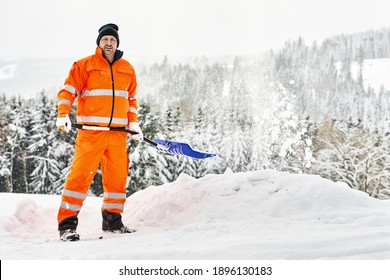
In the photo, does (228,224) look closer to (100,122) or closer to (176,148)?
(176,148)

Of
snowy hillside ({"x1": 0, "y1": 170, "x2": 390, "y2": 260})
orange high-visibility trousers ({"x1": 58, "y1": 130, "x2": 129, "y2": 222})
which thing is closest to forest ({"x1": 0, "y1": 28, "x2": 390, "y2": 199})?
snowy hillside ({"x1": 0, "y1": 170, "x2": 390, "y2": 260})

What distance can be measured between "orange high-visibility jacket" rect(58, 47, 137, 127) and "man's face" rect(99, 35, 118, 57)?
5 centimetres

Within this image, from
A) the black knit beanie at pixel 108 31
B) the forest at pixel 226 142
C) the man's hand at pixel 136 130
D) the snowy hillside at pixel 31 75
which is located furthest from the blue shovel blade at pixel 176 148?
the snowy hillside at pixel 31 75

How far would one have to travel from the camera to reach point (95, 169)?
4.23 meters

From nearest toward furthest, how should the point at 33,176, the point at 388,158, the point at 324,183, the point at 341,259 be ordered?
the point at 341,259 < the point at 324,183 < the point at 388,158 < the point at 33,176

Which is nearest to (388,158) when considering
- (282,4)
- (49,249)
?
(49,249)

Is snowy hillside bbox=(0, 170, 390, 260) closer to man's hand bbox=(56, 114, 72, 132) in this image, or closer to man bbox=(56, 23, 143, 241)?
man bbox=(56, 23, 143, 241)

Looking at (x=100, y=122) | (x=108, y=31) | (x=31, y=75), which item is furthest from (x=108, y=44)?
(x=31, y=75)

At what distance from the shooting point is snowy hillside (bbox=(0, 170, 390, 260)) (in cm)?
278

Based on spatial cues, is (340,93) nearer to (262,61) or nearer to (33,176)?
(262,61)

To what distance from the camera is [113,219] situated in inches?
170

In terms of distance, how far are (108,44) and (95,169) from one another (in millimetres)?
1213

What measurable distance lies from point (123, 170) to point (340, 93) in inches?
3763

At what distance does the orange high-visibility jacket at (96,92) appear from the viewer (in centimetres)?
421
